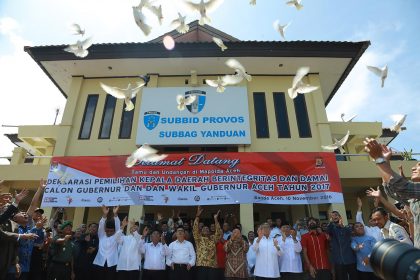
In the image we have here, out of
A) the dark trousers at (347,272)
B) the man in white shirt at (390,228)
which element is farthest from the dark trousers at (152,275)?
the man in white shirt at (390,228)

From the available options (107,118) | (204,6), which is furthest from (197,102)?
(204,6)

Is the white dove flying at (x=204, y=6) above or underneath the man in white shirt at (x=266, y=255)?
above

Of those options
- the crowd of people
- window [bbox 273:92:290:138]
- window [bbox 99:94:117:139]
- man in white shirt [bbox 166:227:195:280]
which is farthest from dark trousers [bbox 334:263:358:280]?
window [bbox 99:94:117:139]

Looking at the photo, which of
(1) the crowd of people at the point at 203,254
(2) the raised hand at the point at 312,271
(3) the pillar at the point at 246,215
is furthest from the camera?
(3) the pillar at the point at 246,215

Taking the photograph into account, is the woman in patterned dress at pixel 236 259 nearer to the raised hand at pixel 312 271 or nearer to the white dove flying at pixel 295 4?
the raised hand at pixel 312 271

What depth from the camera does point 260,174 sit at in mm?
9016

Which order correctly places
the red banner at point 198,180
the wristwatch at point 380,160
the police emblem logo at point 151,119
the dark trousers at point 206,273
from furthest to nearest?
the police emblem logo at point 151,119
the red banner at point 198,180
the dark trousers at point 206,273
the wristwatch at point 380,160

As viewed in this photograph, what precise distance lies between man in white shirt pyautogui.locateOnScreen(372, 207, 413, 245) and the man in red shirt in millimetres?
1539

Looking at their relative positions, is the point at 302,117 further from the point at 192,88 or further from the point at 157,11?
the point at 157,11

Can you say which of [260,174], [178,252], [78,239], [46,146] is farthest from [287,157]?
[46,146]

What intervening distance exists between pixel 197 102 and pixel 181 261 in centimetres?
587

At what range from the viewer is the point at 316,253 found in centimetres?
598

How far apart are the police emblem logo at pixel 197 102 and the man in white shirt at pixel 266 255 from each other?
5.54m

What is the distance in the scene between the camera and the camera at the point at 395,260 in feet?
5.20
